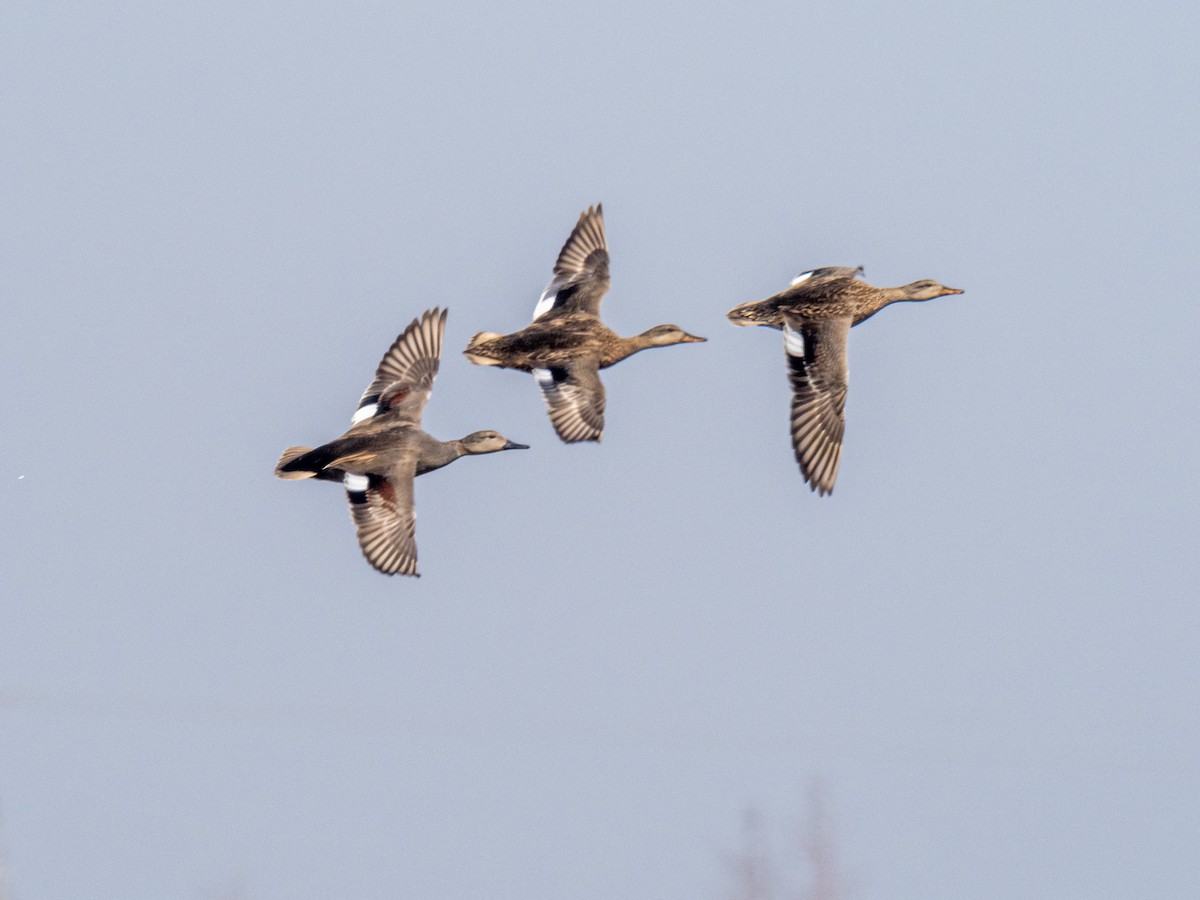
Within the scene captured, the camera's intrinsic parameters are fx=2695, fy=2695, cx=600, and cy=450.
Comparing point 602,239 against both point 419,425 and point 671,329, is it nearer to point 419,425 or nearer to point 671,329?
point 671,329

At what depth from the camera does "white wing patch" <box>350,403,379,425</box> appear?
23.0m

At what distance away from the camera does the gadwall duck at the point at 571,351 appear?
2309 centimetres

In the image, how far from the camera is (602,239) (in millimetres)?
25500

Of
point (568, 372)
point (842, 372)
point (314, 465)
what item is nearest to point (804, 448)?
point (842, 372)

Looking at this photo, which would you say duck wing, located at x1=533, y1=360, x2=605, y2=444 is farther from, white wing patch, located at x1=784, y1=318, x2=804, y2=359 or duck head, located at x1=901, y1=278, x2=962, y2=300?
duck head, located at x1=901, y1=278, x2=962, y2=300

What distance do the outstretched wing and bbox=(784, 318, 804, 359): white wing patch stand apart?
124 inches

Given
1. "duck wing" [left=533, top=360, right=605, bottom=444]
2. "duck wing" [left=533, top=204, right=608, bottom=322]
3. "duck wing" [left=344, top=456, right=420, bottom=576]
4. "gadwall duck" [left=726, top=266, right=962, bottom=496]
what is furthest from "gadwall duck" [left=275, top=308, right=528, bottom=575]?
"gadwall duck" [left=726, top=266, right=962, bottom=496]

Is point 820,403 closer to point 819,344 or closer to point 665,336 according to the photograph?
point 819,344

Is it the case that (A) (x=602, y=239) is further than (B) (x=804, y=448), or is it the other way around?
(A) (x=602, y=239)

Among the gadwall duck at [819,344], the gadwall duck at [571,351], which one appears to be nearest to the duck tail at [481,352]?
the gadwall duck at [571,351]

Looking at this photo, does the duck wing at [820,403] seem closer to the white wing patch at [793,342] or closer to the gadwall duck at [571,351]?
the white wing patch at [793,342]

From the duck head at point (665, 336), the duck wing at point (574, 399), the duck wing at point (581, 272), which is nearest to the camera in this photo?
the duck wing at point (574, 399)

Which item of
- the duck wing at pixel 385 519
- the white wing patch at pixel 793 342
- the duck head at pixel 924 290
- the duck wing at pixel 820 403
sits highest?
the duck head at pixel 924 290

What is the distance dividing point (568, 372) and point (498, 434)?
0.86 m
